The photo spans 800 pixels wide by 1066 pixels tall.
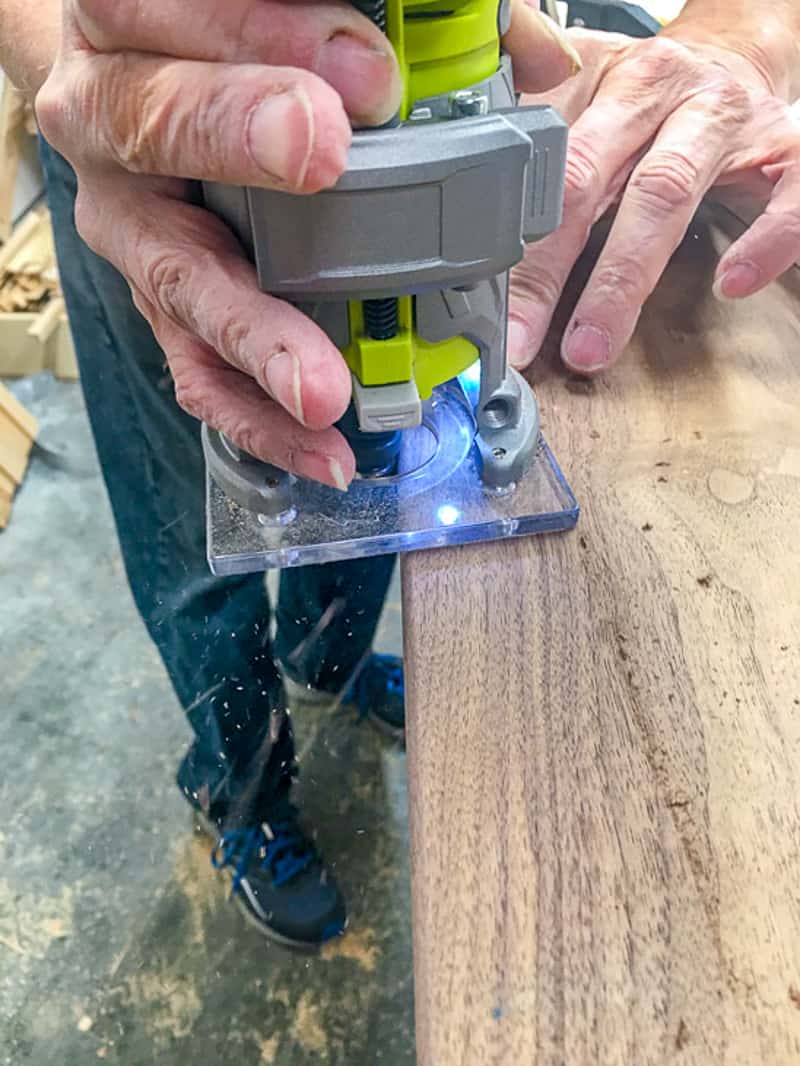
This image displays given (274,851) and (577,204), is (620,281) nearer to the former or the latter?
(577,204)

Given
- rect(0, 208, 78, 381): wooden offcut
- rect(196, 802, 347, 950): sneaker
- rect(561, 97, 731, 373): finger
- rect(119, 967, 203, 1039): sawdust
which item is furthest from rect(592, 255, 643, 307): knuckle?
rect(0, 208, 78, 381): wooden offcut

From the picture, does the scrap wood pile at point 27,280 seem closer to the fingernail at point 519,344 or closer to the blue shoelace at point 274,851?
the blue shoelace at point 274,851

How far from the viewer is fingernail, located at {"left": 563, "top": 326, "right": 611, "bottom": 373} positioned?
73cm

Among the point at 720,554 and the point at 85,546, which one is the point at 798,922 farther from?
the point at 85,546

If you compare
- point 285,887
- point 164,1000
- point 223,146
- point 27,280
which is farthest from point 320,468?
point 27,280

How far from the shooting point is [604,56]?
889 mm

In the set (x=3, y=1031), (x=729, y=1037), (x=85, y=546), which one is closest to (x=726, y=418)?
(x=729, y=1037)

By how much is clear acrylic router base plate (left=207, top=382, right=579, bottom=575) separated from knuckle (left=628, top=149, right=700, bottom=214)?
25 cm

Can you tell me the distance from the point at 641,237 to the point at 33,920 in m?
1.28

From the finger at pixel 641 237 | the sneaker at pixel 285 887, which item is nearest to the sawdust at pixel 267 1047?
the sneaker at pixel 285 887

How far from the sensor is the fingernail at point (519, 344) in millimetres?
731

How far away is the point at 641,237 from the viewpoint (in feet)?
2.48

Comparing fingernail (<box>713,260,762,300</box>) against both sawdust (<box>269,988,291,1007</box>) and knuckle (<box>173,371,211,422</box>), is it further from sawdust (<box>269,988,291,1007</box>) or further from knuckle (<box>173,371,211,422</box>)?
sawdust (<box>269,988,291,1007</box>)

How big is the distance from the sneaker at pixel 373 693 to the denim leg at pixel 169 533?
0.31 meters
